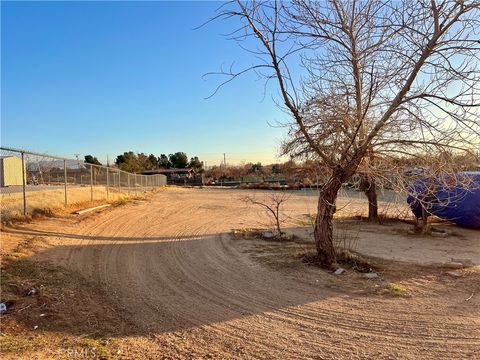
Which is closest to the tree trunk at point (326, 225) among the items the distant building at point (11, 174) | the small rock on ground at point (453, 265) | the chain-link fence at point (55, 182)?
the small rock on ground at point (453, 265)

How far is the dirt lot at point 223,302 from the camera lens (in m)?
3.96

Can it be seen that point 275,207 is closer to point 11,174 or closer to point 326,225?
point 326,225

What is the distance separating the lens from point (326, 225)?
7391 mm

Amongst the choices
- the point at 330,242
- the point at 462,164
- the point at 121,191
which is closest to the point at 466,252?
the point at 462,164

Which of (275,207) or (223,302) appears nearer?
(223,302)

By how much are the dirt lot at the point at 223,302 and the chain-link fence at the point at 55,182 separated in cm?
505

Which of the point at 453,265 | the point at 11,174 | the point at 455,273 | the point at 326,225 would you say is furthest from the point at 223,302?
the point at 11,174

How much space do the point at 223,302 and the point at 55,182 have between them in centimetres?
1748

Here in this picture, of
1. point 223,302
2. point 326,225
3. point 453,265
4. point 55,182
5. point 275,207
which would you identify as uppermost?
point 55,182

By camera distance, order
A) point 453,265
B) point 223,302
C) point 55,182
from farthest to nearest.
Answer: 1. point 55,182
2. point 453,265
3. point 223,302

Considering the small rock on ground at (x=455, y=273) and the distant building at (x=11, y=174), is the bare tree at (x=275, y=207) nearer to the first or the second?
the small rock on ground at (x=455, y=273)

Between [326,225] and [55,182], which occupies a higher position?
[55,182]

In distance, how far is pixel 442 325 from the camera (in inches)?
182

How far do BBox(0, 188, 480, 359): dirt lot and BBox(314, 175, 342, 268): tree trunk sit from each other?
1.29 ft
